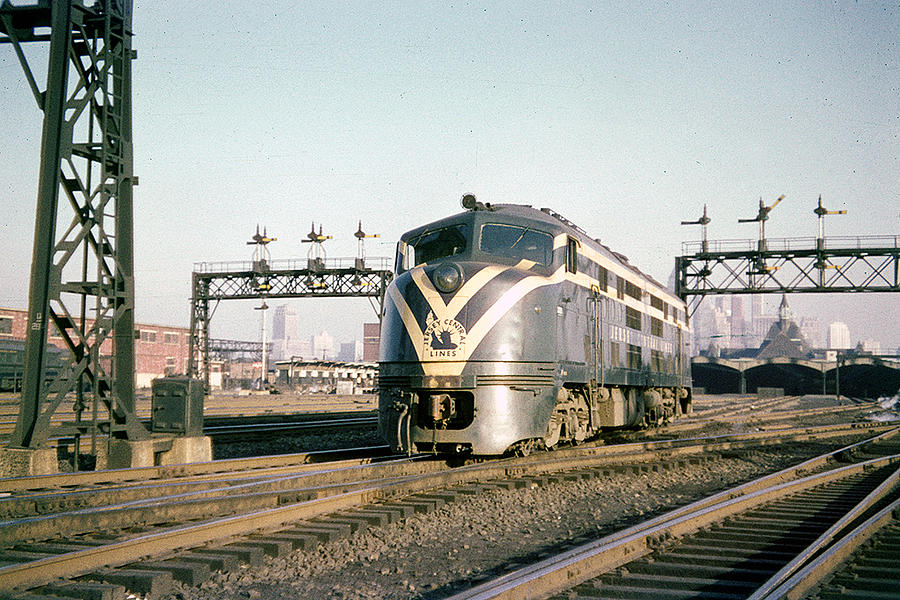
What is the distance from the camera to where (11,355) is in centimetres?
4166

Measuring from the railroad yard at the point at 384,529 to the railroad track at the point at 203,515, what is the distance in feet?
0.05

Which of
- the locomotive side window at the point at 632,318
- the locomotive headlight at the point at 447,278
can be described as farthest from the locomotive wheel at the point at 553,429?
the locomotive side window at the point at 632,318

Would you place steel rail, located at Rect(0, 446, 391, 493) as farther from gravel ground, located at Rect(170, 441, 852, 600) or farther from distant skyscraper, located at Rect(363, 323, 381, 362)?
distant skyscraper, located at Rect(363, 323, 381, 362)

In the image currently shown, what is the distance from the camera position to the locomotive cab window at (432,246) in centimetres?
1206

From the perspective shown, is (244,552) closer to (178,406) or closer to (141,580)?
(141,580)

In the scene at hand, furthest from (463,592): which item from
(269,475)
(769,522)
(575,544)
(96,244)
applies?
(96,244)

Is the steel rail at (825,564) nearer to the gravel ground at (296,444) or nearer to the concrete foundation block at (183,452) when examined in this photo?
the concrete foundation block at (183,452)

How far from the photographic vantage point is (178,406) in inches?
530

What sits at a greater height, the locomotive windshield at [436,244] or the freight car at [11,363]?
the locomotive windshield at [436,244]

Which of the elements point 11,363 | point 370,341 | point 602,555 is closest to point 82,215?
point 602,555

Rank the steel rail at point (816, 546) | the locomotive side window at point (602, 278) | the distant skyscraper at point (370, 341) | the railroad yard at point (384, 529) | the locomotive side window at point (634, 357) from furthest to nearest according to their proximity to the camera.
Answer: the distant skyscraper at point (370, 341), the locomotive side window at point (634, 357), the locomotive side window at point (602, 278), the railroad yard at point (384, 529), the steel rail at point (816, 546)

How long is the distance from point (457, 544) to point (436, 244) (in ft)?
20.8

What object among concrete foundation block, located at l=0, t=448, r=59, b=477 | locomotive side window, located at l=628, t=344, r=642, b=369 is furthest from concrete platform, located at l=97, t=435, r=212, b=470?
locomotive side window, located at l=628, t=344, r=642, b=369

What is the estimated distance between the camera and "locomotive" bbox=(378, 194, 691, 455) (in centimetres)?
1074
